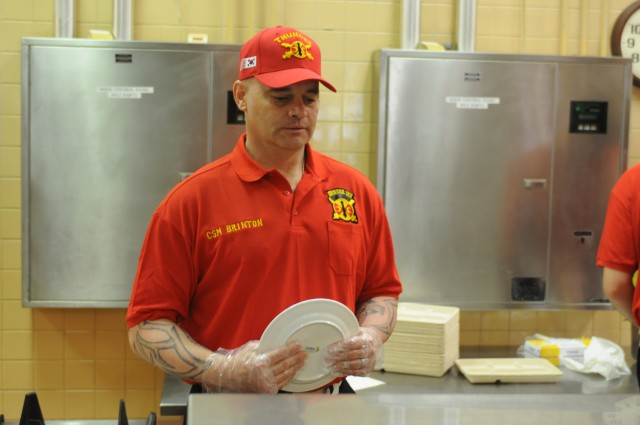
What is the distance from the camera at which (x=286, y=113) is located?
185cm

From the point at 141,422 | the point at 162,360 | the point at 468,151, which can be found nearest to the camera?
the point at 162,360

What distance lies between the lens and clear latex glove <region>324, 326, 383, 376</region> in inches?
68.7

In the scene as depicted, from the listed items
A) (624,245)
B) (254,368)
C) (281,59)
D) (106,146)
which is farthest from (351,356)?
(106,146)

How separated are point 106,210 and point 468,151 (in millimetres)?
1584

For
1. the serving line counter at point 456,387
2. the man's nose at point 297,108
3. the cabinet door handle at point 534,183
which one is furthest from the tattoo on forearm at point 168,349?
the cabinet door handle at point 534,183

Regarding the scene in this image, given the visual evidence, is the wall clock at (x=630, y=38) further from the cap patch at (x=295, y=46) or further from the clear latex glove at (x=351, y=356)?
the clear latex glove at (x=351, y=356)

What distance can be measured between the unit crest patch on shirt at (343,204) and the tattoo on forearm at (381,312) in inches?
9.4

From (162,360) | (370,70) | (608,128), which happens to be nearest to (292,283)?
(162,360)

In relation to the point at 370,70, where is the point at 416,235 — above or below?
below

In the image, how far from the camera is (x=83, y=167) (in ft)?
10.9

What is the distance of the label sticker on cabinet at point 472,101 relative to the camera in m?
3.43

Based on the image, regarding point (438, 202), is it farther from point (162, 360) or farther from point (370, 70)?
point (162, 360)

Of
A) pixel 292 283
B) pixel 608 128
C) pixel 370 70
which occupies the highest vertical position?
pixel 370 70

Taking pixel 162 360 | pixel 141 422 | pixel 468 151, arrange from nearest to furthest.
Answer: pixel 162 360 → pixel 141 422 → pixel 468 151
